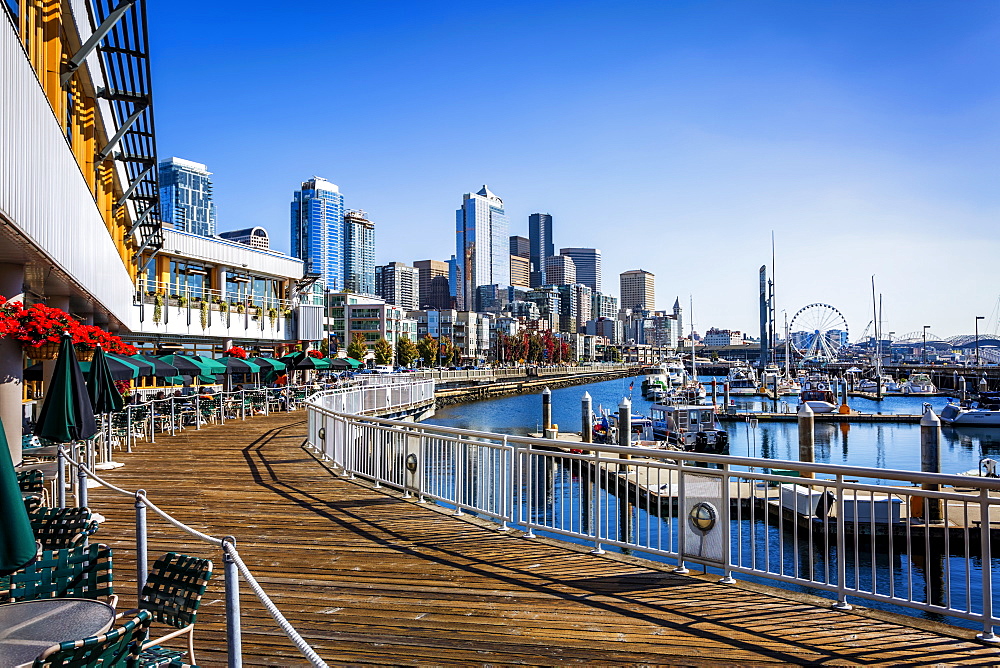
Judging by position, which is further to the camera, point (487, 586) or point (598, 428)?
point (598, 428)

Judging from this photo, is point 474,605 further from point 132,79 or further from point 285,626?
point 132,79

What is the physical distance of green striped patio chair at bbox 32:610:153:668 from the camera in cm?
306

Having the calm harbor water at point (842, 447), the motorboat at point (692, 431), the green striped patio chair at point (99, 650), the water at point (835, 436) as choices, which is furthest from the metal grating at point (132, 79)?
the water at point (835, 436)

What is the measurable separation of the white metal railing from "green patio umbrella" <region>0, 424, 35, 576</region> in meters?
4.59

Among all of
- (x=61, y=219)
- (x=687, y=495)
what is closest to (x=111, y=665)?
(x=687, y=495)

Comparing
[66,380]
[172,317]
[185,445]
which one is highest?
[172,317]

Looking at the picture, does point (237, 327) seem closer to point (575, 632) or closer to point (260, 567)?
point (260, 567)

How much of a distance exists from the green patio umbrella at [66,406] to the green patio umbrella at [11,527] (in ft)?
23.3

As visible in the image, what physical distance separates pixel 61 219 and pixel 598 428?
33.9 m

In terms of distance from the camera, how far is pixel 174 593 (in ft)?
14.5

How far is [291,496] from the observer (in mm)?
11688

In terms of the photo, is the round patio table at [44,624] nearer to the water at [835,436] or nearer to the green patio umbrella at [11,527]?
the green patio umbrella at [11,527]

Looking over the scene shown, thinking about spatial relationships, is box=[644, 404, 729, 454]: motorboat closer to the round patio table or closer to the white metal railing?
the white metal railing

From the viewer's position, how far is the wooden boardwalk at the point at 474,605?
5137 millimetres
